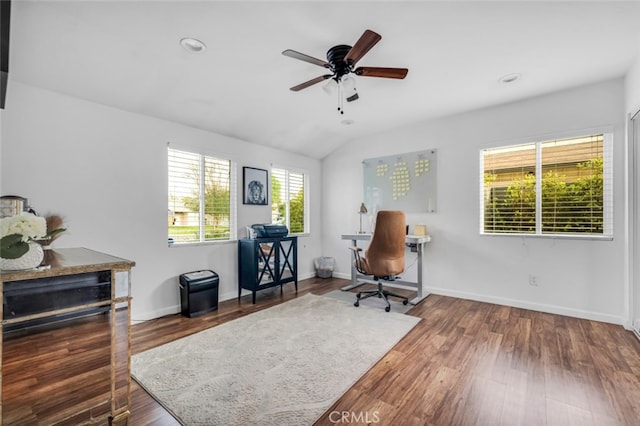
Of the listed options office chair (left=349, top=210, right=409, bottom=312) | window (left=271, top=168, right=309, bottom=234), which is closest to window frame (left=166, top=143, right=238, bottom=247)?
window (left=271, top=168, right=309, bottom=234)

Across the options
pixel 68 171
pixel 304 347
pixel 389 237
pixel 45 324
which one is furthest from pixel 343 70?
pixel 45 324

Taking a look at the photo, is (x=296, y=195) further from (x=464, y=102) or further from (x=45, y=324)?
(x=45, y=324)

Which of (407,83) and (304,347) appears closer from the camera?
(304,347)

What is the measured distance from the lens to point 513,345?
2.51 m

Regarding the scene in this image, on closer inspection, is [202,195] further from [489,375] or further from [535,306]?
[535,306]

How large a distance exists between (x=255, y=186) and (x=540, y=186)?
12.4ft

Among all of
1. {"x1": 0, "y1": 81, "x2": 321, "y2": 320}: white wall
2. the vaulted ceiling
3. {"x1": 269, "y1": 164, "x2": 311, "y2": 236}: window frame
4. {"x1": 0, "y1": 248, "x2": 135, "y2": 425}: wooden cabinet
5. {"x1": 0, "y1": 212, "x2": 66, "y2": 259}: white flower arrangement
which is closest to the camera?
{"x1": 0, "y1": 212, "x2": 66, "y2": 259}: white flower arrangement

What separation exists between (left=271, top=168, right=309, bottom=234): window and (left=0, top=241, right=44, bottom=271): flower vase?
3352 millimetres

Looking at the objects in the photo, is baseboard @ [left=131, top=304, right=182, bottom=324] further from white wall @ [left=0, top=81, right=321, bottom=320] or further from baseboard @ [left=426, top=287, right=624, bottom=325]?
baseboard @ [left=426, top=287, right=624, bottom=325]

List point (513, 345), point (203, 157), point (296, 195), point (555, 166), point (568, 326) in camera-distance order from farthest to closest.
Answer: point (296, 195) < point (203, 157) < point (555, 166) < point (568, 326) < point (513, 345)

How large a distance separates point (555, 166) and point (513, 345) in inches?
87.7

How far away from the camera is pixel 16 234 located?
1256mm

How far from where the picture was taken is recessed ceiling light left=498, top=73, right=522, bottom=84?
286 cm

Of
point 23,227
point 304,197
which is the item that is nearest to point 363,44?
point 23,227
